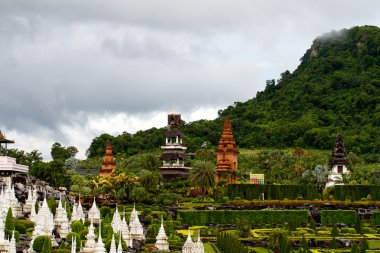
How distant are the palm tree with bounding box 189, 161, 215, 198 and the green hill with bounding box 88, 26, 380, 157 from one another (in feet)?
128

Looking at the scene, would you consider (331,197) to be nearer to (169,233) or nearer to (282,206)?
(282,206)

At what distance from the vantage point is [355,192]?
83000 mm

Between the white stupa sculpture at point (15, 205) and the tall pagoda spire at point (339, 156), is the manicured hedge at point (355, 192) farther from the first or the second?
the white stupa sculpture at point (15, 205)

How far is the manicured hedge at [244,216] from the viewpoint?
72125mm

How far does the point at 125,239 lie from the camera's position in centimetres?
5122

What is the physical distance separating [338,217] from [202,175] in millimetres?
14419

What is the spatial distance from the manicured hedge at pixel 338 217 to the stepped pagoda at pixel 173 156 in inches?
885

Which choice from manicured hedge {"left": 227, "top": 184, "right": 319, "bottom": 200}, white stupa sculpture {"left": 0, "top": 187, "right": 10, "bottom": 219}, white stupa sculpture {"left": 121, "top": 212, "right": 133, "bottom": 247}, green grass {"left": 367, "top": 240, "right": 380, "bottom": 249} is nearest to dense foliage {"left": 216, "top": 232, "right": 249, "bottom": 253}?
white stupa sculpture {"left": 121, "top": 212, "right": 133, "bottom": 247}

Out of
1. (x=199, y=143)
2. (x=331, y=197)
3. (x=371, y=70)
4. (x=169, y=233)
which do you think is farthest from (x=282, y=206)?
(x=371, y=70)

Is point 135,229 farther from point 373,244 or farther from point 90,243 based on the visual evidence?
point 373,244

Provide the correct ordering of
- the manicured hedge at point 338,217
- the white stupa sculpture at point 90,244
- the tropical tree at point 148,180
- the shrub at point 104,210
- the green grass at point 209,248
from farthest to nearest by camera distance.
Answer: the tropical tree at point 148,180, the manicured hedge at point 338,217, the shrub at point 104,210, the green grass at point 209,248, the white stupa sculpture at point 90,244

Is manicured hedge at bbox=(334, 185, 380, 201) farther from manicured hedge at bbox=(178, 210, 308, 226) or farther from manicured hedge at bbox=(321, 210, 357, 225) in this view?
manicured hedge at bbox=(178, 210, 308, 226)

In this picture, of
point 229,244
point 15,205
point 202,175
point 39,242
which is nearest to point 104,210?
point 15,205

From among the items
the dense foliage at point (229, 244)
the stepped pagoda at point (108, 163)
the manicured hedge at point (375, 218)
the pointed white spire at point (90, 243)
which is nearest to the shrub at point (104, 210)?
the dense foliage at point (229, 244)
